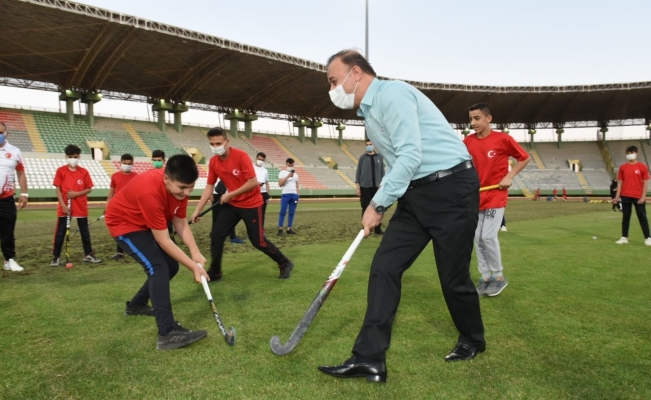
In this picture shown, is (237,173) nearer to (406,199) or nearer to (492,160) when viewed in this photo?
(492,160)

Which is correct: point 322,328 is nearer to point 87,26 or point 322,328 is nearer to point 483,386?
point 483,386

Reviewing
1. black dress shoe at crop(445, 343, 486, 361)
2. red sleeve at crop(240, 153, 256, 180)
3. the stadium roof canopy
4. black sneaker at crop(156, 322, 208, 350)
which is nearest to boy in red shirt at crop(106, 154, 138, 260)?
red sleeve at crop(240, 153, 256, 180)

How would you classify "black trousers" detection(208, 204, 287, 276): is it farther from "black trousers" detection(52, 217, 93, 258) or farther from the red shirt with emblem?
the red shirt with emblem

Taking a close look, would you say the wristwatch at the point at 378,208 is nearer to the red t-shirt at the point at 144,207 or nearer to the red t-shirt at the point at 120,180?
the red t-shirt at the point at 144,207

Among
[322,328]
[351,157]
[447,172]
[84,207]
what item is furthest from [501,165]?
[351,157]

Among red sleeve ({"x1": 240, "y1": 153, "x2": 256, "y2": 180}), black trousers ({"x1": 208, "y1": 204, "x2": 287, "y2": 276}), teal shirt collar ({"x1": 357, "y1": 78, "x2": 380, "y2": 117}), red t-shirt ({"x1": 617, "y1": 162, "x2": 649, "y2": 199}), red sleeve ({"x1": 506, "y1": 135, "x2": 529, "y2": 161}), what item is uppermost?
teal shirt collar ({"x1": 357, "y1": 78, "x2": 380, "y2": 117})

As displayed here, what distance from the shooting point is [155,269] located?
12.4 feet

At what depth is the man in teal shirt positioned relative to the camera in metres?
2.92

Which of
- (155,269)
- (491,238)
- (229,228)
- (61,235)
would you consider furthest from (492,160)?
(61,235)

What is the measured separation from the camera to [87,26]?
2742cm

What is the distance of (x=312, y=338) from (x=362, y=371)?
85cm

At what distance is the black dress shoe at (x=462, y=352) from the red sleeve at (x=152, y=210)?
2.52 m

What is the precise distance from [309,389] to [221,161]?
4034mm

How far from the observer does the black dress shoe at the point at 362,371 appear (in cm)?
292
